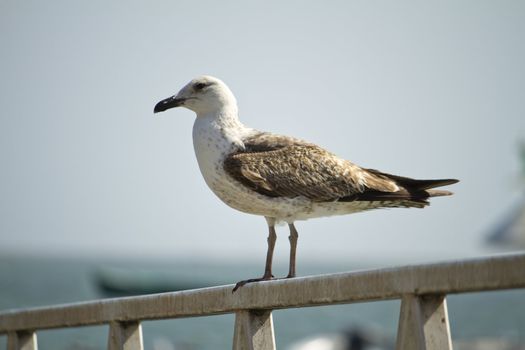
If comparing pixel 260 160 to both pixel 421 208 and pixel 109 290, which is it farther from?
pixel 109 290

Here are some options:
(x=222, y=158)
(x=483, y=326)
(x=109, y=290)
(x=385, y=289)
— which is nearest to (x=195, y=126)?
(x=222, y=158)

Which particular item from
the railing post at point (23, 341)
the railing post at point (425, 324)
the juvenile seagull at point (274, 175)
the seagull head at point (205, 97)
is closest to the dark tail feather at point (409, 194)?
the juvenile seagull at point (274, 175)

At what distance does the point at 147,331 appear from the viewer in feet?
190

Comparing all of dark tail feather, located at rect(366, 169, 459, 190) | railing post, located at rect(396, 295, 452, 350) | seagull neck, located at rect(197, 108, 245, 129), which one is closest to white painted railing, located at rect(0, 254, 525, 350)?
railing post, located at rect(396, 295, 452, 350)

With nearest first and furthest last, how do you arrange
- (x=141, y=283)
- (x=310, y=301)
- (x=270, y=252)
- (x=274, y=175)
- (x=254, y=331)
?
1. (x=310, y=301)
2. (x=254, y=331)
3. (x=270, y=252)
4. (x=274, y=175)
5. (x=141, y=283)

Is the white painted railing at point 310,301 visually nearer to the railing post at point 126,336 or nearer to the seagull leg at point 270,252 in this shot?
the railing post at point 126,336

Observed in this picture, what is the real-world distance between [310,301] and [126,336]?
1.80 meters

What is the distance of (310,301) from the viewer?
4910 millimetres

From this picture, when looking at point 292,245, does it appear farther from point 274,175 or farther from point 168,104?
point 168,104

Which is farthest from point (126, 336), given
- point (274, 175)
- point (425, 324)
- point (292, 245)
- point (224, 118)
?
point (425, 324)

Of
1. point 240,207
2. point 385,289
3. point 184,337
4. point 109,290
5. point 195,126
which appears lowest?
point 385,289

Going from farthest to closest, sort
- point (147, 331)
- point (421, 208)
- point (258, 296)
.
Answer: point (147, 331) → point (421, 208) → point (258, 296)

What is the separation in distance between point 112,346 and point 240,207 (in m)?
1.56

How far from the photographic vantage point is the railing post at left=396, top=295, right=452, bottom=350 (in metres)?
4.30
